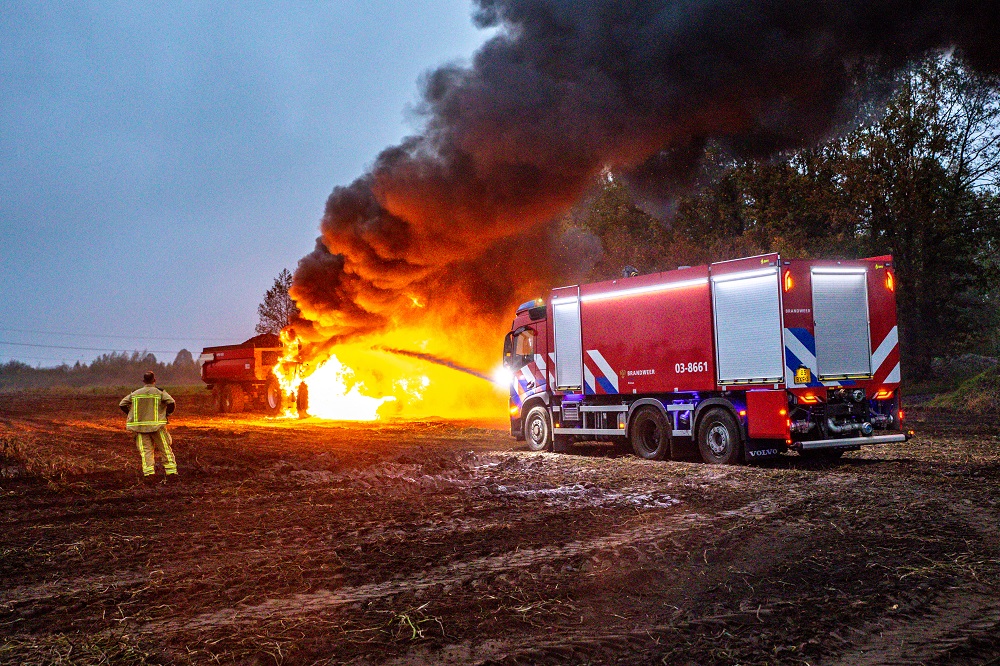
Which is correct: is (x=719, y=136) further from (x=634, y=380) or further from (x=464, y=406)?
(x=464, y=406)

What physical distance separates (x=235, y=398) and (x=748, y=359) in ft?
82.5

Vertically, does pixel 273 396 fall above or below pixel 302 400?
above

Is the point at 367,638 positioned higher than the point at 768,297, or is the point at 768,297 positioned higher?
the point at 768,297

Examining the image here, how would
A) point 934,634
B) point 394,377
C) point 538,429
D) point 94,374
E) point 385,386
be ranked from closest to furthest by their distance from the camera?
point 934,634 < point 538,429 < point 385,386 < point 394,377 < point 94,374

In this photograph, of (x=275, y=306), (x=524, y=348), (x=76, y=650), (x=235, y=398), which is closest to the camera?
(x=76, y=650)

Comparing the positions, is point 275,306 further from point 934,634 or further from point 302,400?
point 934,634

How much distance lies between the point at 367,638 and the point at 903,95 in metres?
27.5

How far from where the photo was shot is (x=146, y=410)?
12250mm

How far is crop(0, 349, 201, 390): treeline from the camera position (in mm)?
95381

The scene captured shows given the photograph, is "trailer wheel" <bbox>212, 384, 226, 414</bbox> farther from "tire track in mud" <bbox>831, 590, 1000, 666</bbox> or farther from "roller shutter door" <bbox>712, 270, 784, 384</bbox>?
"tire track in mud" <bbox>831, 590, 1000, 666</bbox>

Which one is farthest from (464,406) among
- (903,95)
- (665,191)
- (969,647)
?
(969,647)

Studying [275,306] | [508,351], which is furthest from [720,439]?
[275,306]

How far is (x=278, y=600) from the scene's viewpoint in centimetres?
568

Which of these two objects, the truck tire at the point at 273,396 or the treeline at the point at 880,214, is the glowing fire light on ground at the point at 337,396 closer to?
the truck tire at the point at 273,396
